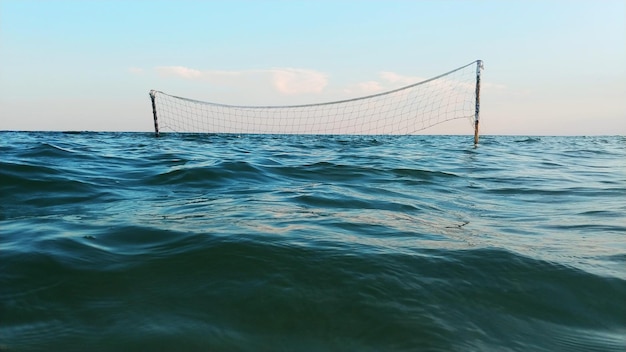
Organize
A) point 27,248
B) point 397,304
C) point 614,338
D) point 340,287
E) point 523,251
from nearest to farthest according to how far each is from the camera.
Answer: point 614,338, point 397,304, point 340,287, point 27,248, point 523,251

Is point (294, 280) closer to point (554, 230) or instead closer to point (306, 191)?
point (554, 230)

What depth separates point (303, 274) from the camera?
2613 mm

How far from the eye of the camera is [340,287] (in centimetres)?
244

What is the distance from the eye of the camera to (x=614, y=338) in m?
2.11

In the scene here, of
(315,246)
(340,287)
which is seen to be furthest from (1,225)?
(340,287)

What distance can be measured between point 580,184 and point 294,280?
6918 millimetres

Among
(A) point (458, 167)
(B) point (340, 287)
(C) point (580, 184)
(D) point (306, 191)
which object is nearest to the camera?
(B) point (340, 287)

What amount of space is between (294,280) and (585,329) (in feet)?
5.14

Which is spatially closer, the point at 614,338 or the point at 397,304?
the point at 614,338

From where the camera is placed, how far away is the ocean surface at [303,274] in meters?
1.98

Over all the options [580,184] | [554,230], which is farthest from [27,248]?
[580,184]

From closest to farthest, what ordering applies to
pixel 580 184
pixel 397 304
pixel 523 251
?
pixel 397 304 < pixel 523 251 < pixel 580 184

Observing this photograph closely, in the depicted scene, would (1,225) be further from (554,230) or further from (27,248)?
(554,230)

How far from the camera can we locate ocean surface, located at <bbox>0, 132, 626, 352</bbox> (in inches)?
77.8
